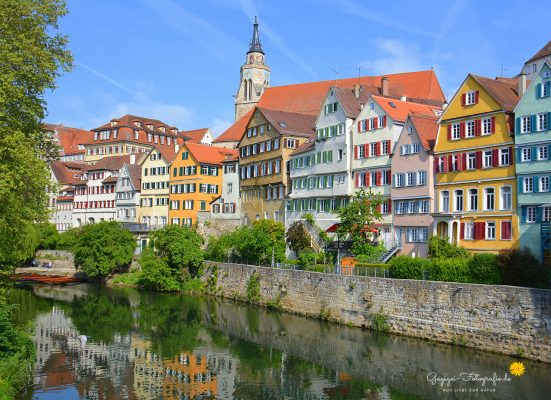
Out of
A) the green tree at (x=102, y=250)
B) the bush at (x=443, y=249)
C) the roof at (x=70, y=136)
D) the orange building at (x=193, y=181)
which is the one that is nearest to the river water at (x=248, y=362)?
the bush at (x=443, y=249)

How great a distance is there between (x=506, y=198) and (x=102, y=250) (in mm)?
38636

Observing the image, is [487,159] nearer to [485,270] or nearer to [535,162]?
[535,162]

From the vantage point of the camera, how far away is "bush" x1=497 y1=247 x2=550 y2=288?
29.4 meters

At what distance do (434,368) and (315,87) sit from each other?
219 feet

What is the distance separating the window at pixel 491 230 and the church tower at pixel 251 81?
3006 inches

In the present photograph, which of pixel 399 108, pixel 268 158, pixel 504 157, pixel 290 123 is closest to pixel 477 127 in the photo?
pixel 504 157

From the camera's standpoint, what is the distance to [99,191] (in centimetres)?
8475

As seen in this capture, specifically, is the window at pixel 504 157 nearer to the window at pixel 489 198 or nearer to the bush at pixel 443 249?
the window at pixel 489 198

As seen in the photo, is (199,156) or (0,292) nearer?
(0,292)

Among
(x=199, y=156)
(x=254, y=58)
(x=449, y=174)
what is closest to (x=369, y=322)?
(x=449, y=174)

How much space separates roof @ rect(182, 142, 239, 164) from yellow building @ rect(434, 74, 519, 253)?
108 feet

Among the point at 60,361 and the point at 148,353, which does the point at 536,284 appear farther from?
the point at 60,361

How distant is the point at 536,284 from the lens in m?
29.6

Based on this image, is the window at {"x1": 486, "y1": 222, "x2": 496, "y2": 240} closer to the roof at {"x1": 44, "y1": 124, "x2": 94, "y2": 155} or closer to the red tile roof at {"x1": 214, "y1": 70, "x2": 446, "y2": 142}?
the red tile roof at {"x1": 214, "y1": 70, "x2": 446, "y2": 142}
